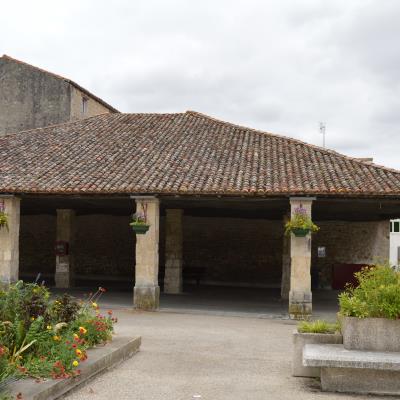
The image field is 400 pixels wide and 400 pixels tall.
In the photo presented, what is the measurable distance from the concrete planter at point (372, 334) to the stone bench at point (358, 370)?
0.44 feet

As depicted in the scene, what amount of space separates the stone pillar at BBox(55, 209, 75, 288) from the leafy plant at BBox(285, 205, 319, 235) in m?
9.64

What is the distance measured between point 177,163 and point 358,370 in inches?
425

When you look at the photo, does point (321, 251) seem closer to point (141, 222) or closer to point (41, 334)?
point (141, 222)

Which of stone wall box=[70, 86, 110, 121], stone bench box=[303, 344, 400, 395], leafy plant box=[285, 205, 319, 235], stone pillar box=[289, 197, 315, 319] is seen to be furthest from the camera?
stone wall box=[70, 86, 110, 121]

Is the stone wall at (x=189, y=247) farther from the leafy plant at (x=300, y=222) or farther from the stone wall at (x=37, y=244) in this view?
the leafy plant at (x=300, y=222)

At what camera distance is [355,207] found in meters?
18.1

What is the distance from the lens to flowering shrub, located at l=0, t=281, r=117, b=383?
627 centimetres

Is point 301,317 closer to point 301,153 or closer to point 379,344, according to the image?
point 301,153

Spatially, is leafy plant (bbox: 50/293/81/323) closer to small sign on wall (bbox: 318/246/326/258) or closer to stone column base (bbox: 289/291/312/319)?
stone column base (bbox: 289/291/312/319)

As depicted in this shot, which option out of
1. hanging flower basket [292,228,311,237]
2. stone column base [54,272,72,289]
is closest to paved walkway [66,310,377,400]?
hanging flower basket [292,228,311,237]

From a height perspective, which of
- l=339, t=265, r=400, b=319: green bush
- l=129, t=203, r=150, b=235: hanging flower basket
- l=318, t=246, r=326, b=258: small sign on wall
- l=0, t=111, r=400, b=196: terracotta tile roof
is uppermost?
l=0, t=111, r=400, b=196: terracotta tile roof

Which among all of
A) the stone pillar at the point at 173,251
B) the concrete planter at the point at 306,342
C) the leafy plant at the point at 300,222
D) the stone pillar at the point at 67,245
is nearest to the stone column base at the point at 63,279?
the stone pillar at the point at 67,245

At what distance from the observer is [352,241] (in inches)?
917

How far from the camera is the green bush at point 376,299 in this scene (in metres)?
7.04
